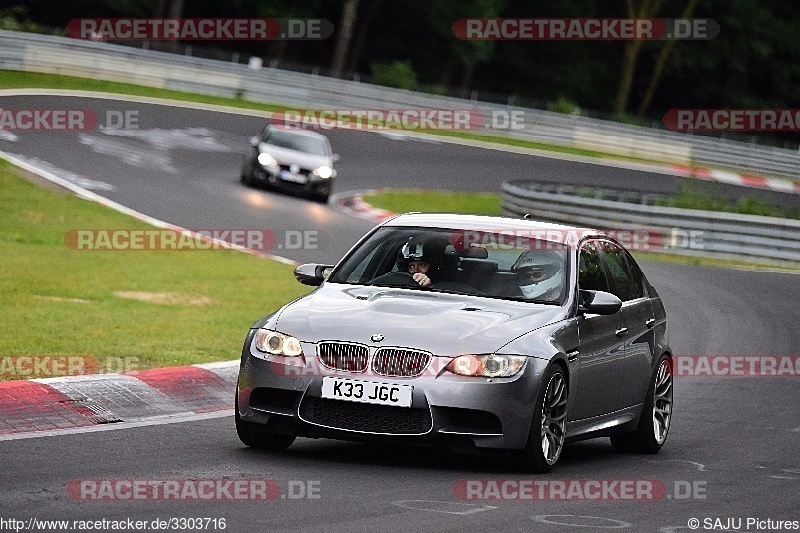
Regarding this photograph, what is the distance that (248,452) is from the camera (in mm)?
9000

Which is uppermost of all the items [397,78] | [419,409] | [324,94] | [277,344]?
[277,344]

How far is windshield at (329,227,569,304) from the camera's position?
379 inches

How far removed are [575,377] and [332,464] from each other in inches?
62.8

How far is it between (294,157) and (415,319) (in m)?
22.1

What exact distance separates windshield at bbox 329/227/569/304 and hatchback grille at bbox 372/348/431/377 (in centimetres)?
111

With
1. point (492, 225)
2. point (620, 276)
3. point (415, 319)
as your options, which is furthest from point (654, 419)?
point (415, 319)

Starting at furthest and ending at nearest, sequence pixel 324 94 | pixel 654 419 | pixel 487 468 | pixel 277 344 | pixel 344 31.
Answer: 1. pixel 344 31
2. pixel 324 94
3. pixel 654 419
4. pixel 487 468
5. pixel 277 344

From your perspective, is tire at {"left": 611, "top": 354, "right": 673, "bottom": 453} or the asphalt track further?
tire at {"left": 611, "top": 354, "right": 673, "bottom": 453}

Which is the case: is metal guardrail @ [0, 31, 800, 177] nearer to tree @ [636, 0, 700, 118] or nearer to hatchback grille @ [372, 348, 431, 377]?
tree @ [636, 0, 700, 118]

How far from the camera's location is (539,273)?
9734mm

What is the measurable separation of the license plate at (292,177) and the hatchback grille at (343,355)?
860 inches

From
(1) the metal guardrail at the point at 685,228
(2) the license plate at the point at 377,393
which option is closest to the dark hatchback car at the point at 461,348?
(2) the license plate at the point at 377,393

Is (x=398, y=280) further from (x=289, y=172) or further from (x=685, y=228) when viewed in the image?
(x=289, y=172)

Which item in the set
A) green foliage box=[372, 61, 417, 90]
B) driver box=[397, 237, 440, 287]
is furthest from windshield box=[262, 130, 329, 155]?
green foliage box=[372, 61, 417, 90]
